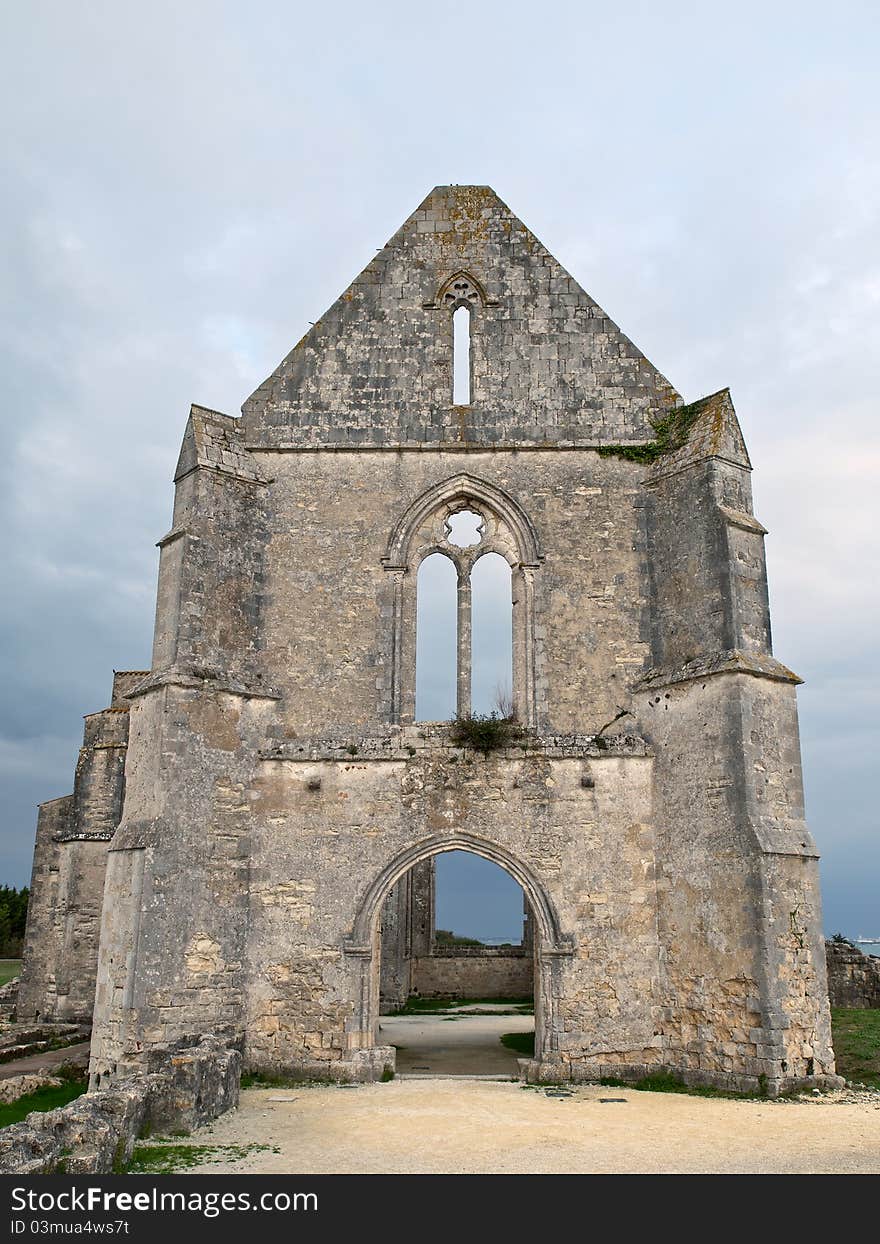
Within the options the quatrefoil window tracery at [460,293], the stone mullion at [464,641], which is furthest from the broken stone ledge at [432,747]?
the quatrefoil window tracery at [460,293]

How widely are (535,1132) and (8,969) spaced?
33.7m

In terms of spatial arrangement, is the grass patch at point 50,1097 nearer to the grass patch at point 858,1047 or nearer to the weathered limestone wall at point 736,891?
the weathered limestone wall at point 736,891

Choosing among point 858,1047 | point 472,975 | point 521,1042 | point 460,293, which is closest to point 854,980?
point 858,1047

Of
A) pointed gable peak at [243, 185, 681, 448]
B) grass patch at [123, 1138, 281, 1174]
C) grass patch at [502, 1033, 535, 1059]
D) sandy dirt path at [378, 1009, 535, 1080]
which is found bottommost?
sandy dirt path at [378, 1009, 535, 1080]

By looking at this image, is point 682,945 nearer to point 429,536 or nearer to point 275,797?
point 275,797

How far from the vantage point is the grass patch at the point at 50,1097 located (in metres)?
10.2

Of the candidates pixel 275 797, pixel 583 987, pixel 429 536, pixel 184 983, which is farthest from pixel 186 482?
pixel 583 987

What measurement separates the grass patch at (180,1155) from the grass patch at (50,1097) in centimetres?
253

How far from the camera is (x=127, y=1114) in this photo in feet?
25.3

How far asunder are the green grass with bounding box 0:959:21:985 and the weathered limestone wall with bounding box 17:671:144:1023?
11.0 metres

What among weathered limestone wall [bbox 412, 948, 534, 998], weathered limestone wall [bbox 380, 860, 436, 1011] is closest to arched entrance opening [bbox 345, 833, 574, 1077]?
weathered limestone wall [bbox 380, 860, 436, 1011]

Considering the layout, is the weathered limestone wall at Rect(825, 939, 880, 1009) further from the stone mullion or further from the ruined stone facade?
the stone mullion

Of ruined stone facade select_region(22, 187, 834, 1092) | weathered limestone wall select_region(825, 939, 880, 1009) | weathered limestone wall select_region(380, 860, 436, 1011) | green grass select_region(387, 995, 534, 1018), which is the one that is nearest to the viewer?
ruined stone facade select_region(22, 187, 834, 1092)

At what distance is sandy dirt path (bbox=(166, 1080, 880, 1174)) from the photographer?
740cm
